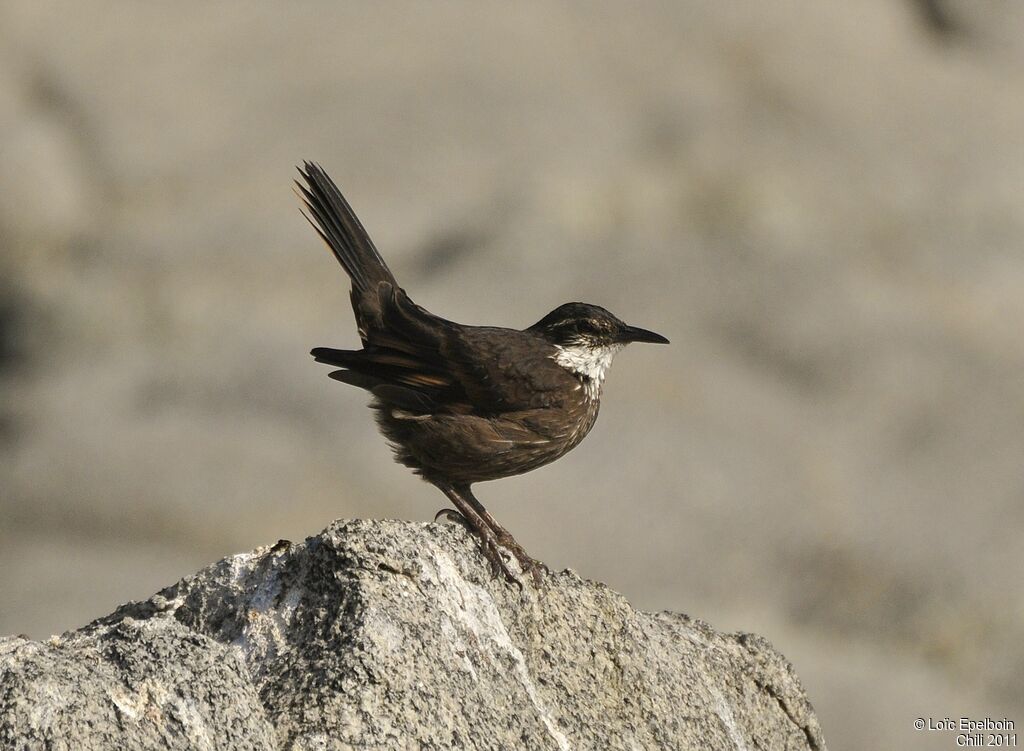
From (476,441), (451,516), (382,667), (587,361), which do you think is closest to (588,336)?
(587,361)

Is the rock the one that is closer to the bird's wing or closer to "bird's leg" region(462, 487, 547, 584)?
"bird's leg" region(462, 487, 547, 584)

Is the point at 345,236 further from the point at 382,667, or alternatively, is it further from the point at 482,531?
the point at 382,667

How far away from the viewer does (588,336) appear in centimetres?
556

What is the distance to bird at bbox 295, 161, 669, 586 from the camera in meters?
5.06

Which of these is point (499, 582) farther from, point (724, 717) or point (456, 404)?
point (456, 404)

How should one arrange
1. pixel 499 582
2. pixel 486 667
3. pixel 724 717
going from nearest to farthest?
pixel 486 667 < pixel 499 582 < pixel 724 717

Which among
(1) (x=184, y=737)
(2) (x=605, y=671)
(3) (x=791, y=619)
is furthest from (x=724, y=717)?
(3) (x=791, y=619)

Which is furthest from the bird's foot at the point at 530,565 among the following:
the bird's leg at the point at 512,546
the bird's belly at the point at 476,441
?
the bird's belly at the point at 476,441

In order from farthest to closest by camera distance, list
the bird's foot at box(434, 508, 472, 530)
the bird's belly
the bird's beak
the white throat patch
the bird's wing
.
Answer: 1. the bird's beak
2. the white throat patch
3. the bird's wing
4. the bird's belly
5. the bird's foot at box(434, 508, 472, 530)

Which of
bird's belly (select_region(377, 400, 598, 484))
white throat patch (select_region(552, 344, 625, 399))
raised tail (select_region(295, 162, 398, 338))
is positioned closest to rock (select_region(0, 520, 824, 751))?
bird's belly (select_region(377, 400, 598, 484))

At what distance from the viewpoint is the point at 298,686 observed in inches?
123

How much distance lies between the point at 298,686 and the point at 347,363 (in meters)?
2.29

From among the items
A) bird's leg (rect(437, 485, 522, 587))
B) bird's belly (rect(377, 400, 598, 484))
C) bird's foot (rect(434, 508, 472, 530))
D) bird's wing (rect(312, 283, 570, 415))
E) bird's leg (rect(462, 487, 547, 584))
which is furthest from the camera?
bird's wing (rect(312, 283, 570, 415))

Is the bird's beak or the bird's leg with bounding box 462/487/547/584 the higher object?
the bird's beak
